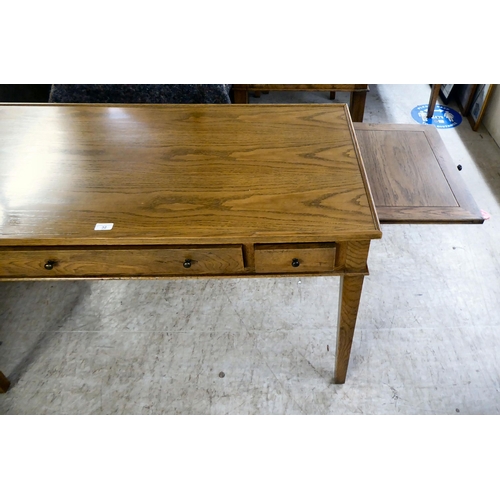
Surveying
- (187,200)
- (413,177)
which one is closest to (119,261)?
(187,200)

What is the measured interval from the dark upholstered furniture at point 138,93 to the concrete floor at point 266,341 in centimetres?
88

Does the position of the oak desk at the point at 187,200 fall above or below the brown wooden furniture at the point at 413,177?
above

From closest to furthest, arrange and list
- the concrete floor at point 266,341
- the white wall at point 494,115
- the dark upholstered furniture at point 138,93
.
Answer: the concrete floor at point 266,341 → the dark upholstered furniture at point 138,93 → the white wall at point 494,115

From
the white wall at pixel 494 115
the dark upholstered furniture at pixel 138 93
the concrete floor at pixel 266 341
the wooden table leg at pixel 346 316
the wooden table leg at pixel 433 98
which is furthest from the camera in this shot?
the wooden table leg at pixel 433 98

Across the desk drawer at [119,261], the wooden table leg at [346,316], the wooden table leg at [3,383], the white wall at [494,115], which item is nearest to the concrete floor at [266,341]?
the wooden table leg at [3,383]

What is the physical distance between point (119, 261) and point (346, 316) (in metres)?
0.65

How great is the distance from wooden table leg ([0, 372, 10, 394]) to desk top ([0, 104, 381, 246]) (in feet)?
2.48

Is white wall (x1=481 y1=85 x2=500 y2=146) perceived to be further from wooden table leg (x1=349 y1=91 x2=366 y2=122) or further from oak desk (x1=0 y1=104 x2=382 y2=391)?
oak desk (x1=0 y1=104 x2=382 y2=391)

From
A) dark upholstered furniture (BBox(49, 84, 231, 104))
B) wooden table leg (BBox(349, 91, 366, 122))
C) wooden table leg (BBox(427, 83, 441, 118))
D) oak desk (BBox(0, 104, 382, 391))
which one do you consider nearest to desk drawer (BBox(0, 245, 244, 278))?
oak desk (BBox(0, 104, 382, 391))

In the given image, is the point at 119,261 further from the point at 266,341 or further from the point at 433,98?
the point at 433,98

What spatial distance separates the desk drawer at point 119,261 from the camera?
0.95m

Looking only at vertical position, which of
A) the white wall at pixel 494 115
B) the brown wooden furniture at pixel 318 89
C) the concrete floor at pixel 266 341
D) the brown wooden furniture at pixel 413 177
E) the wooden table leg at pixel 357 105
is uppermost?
the brown wooden furniture at pixel 413 177

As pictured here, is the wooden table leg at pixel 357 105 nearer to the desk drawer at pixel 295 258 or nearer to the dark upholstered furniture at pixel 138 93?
the dark upholstered furniture at pixel 138 93

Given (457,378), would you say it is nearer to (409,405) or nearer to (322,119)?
(409,405)
